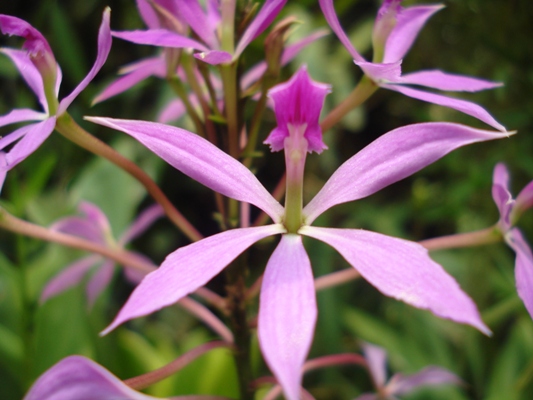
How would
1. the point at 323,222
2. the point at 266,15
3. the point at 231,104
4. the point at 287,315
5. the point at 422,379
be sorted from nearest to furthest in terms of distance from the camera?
the point at 287,315
the point at 266,15
the point at 231,104
the point at 422,379
the point at 323,222

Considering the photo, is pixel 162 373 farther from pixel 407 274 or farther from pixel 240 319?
pixel 407 274

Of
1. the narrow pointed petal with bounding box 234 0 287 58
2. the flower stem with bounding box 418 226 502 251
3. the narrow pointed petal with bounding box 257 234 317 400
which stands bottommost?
the narrow pointed petal with bounding box 257 234 317 400

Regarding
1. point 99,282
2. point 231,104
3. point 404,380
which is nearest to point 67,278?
point 99,282

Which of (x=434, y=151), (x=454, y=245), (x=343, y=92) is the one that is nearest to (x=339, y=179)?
(x=434, y=151)

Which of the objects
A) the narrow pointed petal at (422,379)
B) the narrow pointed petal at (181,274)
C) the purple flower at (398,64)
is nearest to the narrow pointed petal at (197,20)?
the purple flower at (398,64)

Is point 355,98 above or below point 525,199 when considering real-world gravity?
above

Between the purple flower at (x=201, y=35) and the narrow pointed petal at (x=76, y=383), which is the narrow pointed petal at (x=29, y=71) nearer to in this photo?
the purple flower at (x=201, y=35)

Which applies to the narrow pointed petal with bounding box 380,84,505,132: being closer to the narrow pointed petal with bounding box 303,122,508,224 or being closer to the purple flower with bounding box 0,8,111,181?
the narrow pointed petal with bounding box 303,122,508,224

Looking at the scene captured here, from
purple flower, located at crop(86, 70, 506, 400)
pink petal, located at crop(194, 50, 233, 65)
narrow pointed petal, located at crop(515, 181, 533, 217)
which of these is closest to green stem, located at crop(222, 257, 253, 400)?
purple flower, located at crop(86, 70, 506, 400)

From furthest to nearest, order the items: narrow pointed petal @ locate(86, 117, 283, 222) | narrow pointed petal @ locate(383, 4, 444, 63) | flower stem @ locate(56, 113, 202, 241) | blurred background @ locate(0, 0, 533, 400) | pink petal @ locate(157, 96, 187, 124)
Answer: blurred background @ locate(0, 0, 533, 400)
pink petal @ locate(157, 96, 187, 124)
narrow pointed petal @ locate(383, 4, 444, 63)
flower stem @ locate(56, 113, 202, 241)
narrow pointed petal @ locate(86, 117, 283, 222)

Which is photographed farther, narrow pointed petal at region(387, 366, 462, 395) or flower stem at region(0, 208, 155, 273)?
narrow pointed petal at region(387, 366, 462, 395)
